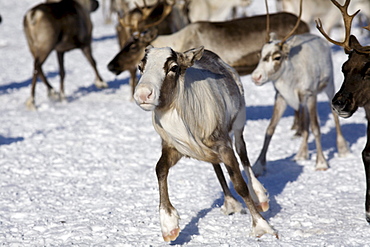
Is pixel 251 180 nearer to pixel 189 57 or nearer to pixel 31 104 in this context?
pixel 189 57

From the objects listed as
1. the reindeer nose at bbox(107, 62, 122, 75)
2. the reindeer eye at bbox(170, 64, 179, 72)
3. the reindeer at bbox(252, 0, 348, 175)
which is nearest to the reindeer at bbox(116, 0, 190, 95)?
the reindeer nose at bbox(107, 62, 122, 75)

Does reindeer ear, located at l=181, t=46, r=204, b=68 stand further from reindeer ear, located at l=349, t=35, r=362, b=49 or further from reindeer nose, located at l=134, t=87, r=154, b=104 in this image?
reindeer ear, located at l=349, t=35, r=362, b=49

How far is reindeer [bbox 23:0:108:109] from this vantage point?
38.7 ft

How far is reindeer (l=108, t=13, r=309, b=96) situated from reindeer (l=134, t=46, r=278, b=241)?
4.31 metres

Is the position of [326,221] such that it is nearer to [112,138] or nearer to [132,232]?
[132,232]

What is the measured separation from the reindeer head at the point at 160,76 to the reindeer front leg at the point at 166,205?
0.56 meters

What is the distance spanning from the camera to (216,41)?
32.1 feet

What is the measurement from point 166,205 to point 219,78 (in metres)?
1.29

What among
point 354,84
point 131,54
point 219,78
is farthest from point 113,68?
point 354,84

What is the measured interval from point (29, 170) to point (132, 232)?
262 cm

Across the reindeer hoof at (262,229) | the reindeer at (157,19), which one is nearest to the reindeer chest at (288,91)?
the reindeer hoof at (262,229)

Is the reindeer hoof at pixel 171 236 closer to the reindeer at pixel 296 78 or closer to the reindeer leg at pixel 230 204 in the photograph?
the reindeer leg at pixel 230 204

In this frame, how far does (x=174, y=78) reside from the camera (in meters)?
4.70

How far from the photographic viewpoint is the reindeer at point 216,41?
9695 mm
